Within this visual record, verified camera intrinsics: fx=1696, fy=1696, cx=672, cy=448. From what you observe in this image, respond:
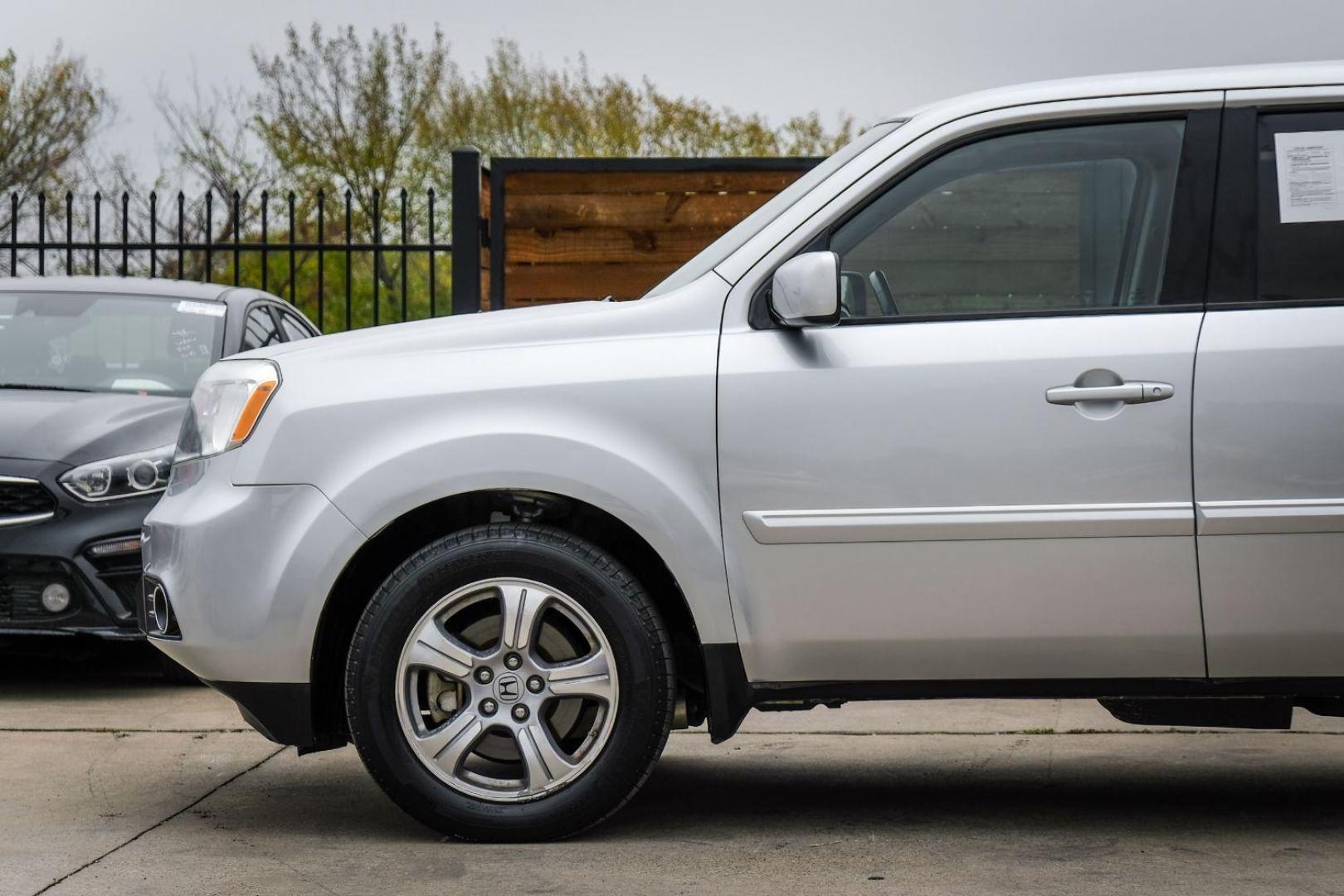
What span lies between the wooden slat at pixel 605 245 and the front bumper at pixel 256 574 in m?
5.01

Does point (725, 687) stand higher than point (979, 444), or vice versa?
point (979, 444)

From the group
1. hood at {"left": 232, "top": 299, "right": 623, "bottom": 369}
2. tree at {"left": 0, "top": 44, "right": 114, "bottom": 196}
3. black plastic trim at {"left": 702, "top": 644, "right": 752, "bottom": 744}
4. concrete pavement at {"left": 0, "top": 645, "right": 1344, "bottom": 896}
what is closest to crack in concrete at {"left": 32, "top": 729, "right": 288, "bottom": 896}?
concrete pavement at {"left": 0, "top": 645, "right": 1344, "bottom": 896}

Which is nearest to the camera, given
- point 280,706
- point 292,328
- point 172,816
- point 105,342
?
point 280,706

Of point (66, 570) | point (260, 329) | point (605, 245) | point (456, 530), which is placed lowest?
point (66, 570)

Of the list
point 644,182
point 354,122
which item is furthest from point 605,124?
point 644,182

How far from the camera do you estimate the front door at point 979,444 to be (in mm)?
3986

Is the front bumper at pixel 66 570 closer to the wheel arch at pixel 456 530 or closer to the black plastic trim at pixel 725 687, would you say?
the wheel arch at pixel 456 530

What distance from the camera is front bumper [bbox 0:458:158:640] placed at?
6.34 meters

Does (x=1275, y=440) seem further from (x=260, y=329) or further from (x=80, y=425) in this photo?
(x=260, y=329)

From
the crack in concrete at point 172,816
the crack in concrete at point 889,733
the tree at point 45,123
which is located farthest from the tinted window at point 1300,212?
the tree at point 45,123

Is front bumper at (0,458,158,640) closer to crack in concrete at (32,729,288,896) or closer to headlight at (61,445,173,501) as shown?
headlight at (61,445,173,501)

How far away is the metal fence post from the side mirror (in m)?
5.01

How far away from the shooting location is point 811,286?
3.99 m

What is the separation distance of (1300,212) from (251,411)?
2638 millimetres
